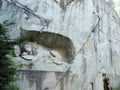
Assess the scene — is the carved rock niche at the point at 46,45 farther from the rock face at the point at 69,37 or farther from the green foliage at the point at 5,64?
the green foliage at the point at 5,64

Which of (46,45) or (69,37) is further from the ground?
(69,37)

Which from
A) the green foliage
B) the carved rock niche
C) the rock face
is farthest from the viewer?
the carved rock niche

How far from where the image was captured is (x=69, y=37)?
8.60 metres

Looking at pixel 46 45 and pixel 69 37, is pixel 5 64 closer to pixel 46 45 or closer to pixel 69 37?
pixel 46 45

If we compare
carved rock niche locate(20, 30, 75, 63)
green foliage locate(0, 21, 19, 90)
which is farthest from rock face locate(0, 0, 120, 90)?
green foliage locate(0, 21, 19, 90)

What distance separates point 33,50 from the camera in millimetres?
8211

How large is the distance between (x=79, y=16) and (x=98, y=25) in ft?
3.67

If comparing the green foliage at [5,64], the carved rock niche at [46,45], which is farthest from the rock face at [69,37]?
the green foliage at [5,64]

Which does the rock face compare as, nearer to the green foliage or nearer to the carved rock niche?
the carved rock niche

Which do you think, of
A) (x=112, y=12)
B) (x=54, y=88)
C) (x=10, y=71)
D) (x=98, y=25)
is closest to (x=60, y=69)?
(x=54, y=88)

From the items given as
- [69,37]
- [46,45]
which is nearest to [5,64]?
[46,45]

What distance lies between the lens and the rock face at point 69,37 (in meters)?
7.77

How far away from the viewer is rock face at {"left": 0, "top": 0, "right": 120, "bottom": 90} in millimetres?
7773

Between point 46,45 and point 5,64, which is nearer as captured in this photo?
point 5,64
